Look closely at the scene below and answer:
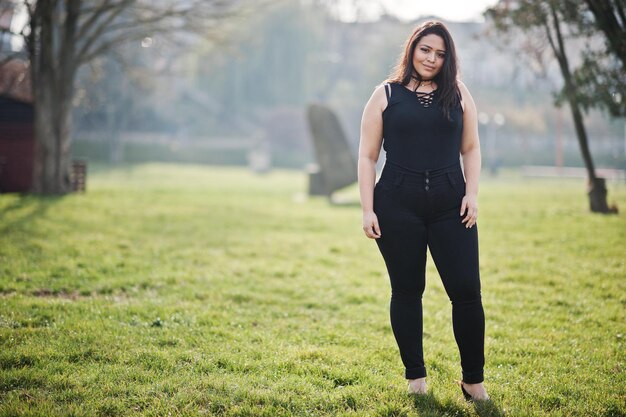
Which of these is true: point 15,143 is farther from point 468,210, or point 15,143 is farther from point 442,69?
point 468,210

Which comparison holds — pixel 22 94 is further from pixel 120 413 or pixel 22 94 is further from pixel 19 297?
pixel 120 413

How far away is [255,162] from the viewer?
118 ft

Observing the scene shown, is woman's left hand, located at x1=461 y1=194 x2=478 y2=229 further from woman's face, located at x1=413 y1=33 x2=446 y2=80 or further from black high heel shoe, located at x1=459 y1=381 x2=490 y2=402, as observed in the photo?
black high heel shoe, located at x1=459 y1=381 x2=490 y2=402

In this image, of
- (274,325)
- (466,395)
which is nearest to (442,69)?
(466,395)

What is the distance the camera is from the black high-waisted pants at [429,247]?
130 inches

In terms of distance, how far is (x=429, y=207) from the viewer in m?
3.30

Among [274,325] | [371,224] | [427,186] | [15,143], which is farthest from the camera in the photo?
[15,143]

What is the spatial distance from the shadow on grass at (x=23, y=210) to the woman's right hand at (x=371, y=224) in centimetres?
798

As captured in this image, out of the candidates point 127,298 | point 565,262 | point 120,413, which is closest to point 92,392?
point 120,413

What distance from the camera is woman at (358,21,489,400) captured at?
10.8 feet

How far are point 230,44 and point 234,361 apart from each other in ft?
52.9

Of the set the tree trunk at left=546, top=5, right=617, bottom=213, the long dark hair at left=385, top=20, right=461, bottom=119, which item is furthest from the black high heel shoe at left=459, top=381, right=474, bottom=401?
the tree trunk at left=546, top=5, right=617, bottom=213

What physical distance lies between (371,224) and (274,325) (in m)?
2.16

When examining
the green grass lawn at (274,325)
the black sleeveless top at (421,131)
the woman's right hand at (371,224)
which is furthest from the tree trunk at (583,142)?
the woman's right hand at (371,224)
